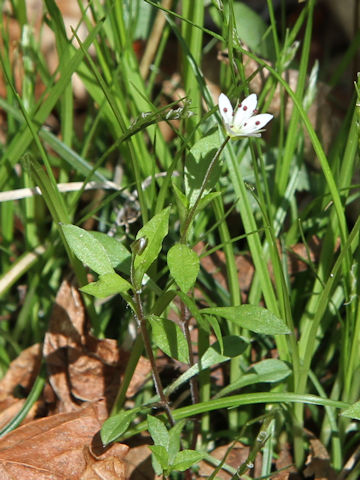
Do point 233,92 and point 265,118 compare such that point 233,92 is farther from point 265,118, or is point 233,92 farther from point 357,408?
point 357,408

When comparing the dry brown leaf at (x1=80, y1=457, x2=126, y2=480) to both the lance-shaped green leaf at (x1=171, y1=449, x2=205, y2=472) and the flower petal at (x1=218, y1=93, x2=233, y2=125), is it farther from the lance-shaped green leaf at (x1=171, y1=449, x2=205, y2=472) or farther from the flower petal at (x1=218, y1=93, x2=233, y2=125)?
the flower petal at (x1=218, y1=93, x2=233, y2=125)

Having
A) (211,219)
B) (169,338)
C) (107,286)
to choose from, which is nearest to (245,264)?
(211,219)

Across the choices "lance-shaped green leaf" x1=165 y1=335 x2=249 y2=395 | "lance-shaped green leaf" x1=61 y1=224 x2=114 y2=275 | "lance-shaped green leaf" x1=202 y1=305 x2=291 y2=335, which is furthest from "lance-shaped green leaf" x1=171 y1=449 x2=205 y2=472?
"lance-shaped green leaf" x1=61 y1=224 x2=114 y2=275

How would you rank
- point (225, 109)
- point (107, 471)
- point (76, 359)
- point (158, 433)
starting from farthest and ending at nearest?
point (76, 359), point (107, 471), point (158, 433), point (225, 109)

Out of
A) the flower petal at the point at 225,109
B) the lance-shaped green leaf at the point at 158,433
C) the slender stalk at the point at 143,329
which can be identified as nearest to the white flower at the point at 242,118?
the flower petal at the point at 225,109

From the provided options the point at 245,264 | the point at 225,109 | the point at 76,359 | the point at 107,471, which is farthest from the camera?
the point at 245,264

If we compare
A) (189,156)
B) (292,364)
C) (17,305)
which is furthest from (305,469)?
(17,305)

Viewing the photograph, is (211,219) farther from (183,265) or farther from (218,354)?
(183,265)

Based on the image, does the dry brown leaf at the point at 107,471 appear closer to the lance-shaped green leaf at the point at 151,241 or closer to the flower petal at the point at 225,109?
the lance-shaped green leaf at the point at 151,241
